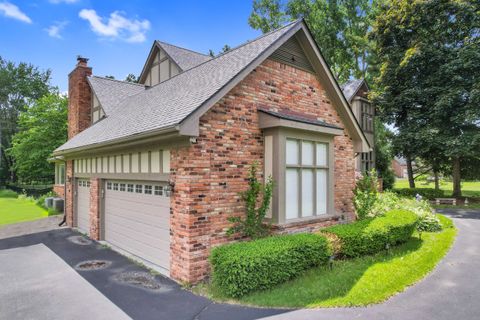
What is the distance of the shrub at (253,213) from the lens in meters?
7.01

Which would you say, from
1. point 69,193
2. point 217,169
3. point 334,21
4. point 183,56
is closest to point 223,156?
point 217,169

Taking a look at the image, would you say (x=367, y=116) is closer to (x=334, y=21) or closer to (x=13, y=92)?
(x=334, y=21)

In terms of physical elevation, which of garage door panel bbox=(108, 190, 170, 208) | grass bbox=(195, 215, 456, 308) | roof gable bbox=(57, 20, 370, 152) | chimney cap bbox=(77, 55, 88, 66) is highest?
chimney cap bbox=(77, 55, 88, 66)

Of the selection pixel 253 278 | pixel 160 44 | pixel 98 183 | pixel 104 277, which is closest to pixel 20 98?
pixel 160 44

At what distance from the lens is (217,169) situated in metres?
6.79

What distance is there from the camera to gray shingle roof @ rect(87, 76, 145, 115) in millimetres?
13775

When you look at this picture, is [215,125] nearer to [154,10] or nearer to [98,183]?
[98,183]

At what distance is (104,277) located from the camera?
699 cm

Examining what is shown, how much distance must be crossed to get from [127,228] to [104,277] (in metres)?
2.23

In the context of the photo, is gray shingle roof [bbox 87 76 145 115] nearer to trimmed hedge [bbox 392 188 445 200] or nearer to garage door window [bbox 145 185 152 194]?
garage door window [bbox 145 185 152 194]

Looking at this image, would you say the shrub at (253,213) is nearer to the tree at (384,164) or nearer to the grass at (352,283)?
the grass at (352,283)

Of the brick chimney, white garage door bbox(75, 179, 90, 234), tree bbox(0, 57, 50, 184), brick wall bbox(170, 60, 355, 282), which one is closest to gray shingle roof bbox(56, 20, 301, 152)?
brick wall bbox(170, 60, 355, 282)

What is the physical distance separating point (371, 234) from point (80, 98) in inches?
547

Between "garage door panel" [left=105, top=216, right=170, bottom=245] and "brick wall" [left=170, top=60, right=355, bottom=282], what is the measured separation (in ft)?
2.69
